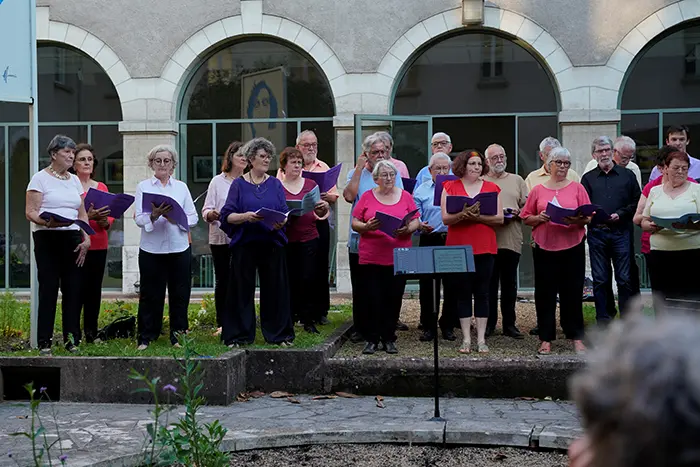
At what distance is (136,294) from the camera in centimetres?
1548

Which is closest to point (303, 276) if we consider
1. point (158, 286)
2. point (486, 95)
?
point (158, 286)

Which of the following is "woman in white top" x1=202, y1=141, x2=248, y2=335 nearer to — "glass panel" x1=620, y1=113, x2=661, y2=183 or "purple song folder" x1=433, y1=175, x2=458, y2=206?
"purple song folder" x1=433, y1=175, x2=458, y2=206

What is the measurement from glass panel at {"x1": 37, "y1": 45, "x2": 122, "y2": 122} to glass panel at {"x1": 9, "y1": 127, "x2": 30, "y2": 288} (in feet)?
2.02

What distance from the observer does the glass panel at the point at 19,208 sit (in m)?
16.1

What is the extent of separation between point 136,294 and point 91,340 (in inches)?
261

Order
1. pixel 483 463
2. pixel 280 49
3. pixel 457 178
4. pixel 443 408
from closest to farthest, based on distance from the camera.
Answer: pixel 483 463 → pixel 443 408 → pixel 457 178 → pixel 280 49

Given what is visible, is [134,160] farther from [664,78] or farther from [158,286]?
[664,78]

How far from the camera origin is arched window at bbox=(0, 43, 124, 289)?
52.4 feet

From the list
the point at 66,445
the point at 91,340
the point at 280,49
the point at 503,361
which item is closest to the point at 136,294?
the point at 280,49

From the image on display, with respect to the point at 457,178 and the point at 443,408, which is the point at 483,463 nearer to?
the point at 443,408

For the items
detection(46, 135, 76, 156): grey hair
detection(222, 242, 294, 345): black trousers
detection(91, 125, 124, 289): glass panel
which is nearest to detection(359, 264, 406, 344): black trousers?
detection(222, 242, 294, 345): black trousers

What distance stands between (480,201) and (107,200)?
3463 mm

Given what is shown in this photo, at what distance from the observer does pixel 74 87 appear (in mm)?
16094

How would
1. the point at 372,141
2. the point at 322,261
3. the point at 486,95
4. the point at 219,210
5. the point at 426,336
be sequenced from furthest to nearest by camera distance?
the point at 486,95 → the point at 322,261 → the point at 219,210 → the point at 426,336 → the point at 372,141
